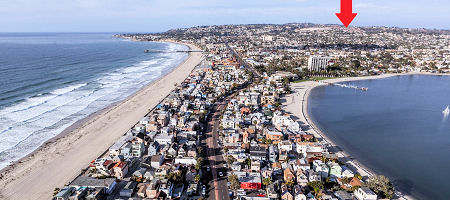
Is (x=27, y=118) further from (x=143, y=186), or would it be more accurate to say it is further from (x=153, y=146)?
(x=143, y=186)

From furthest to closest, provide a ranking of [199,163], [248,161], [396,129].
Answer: [396,129], [248,161], [199,163]

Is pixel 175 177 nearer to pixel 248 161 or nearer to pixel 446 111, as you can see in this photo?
pixel 248 161

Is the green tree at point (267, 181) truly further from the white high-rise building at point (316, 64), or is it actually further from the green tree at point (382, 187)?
the white high-rise building at point (316, 64)

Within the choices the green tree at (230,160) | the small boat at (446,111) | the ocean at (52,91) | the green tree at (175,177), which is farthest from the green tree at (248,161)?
the small boat at (446,111)

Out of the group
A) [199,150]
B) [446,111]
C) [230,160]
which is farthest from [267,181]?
[446,111]

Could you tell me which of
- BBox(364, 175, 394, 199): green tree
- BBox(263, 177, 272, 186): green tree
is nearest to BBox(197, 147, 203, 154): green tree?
BBox(263, 177, 272, 186): green tree

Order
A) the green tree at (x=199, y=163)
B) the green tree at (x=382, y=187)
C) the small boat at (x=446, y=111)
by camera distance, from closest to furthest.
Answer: the green tree at (x=382, y=187), the green tree at (x=199, y=163), the small boat at (x=446, y=111)

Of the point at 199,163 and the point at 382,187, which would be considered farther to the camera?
the point at 199,163
